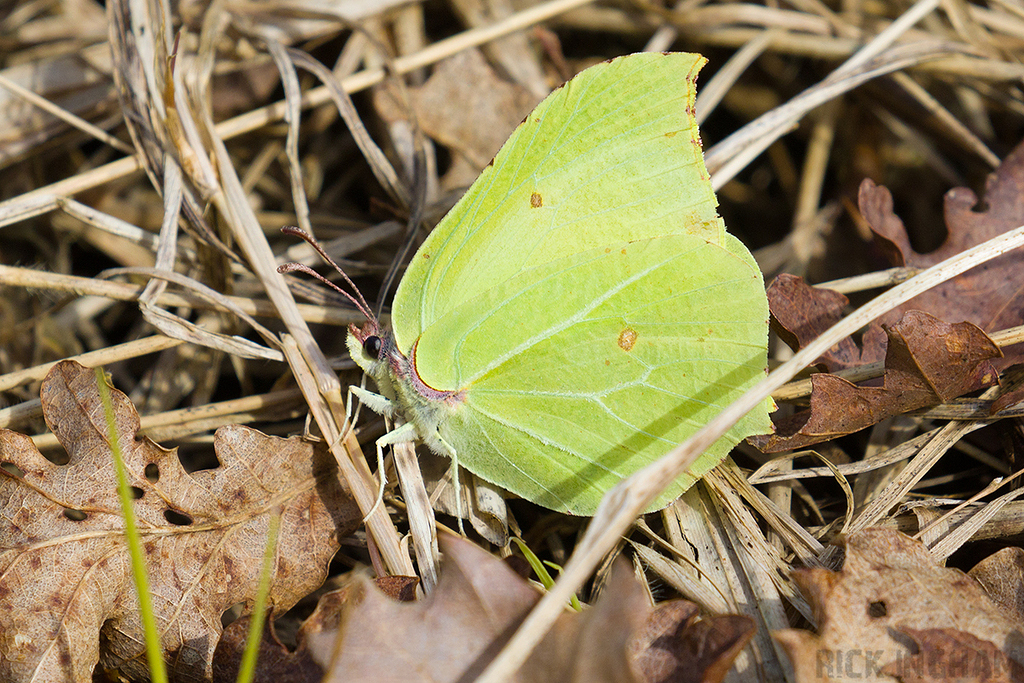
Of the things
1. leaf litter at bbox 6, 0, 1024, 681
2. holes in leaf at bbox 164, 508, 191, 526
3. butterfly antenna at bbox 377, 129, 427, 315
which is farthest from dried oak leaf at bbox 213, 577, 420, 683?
butterfly antenna at bbox 377, 129, 427, 315

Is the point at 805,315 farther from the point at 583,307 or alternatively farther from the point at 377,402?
the point at 377,402

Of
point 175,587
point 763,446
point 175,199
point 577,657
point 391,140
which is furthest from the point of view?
point 391,140

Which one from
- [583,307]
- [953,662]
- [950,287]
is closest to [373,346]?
[583,307]

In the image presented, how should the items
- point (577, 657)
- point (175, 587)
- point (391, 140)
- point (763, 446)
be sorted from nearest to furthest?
point (577, 657) → point (175, 587) → point (763, 446) → point (391, 140)

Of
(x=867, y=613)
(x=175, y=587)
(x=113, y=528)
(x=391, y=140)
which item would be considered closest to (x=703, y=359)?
(x=867, y=613)

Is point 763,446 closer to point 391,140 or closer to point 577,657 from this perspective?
point 577,657

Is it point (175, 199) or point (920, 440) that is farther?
point (175, 199)

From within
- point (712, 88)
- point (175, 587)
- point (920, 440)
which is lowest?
point (175, 587)

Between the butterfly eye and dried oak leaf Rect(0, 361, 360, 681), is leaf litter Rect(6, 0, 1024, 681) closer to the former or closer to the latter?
dried oak leaf Rect(0, 361, 360, 681)
